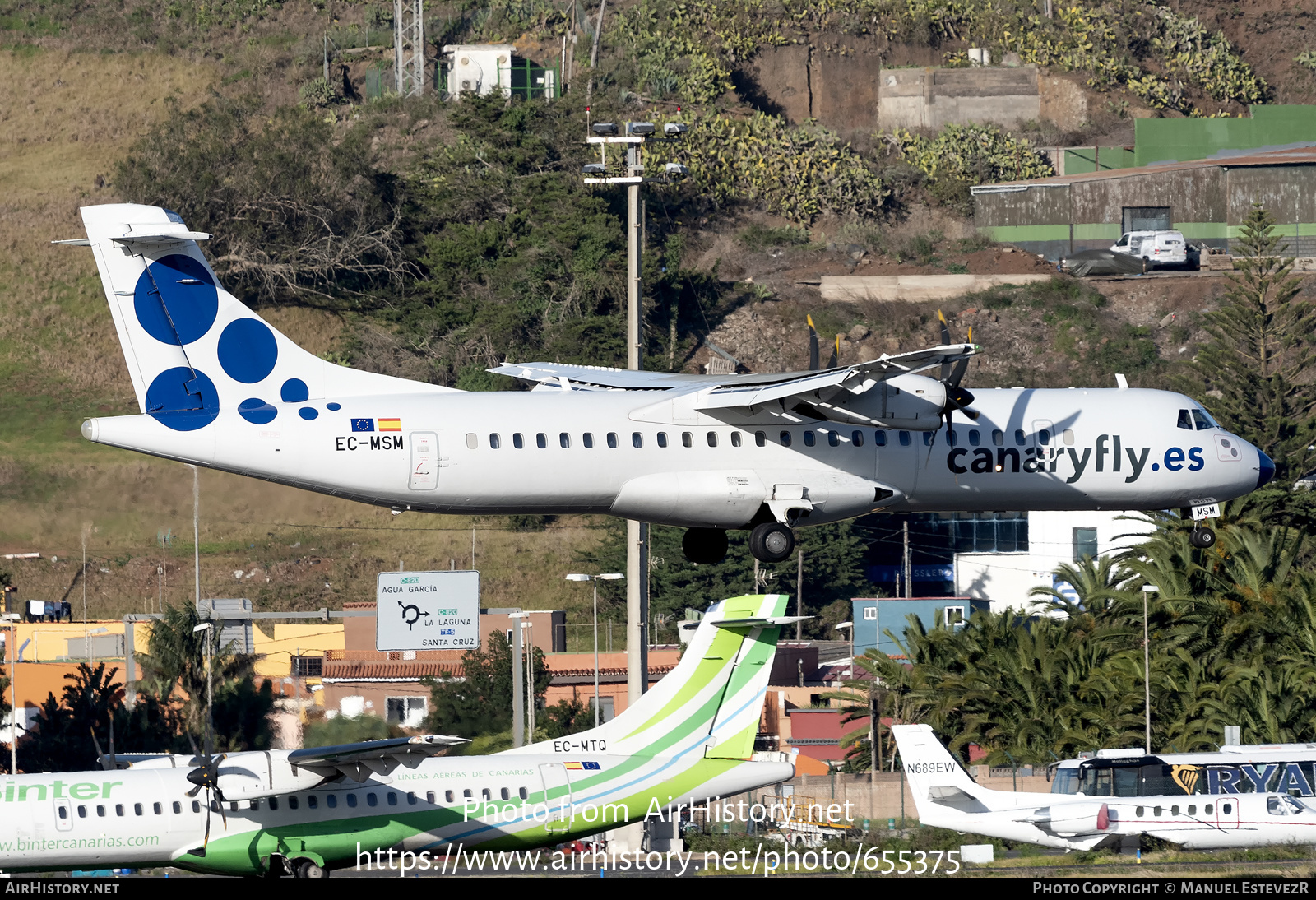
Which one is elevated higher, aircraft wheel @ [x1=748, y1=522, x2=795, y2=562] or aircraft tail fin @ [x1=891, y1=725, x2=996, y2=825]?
aircraft wheel @ [x1=748, y1=522, x2=795, y2=562]

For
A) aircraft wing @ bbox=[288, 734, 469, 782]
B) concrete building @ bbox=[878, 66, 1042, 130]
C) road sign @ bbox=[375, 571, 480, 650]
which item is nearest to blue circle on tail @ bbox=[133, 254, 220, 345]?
aircraft wing @ bbox=[288, 734, 469, 782]

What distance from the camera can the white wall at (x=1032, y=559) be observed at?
295ft

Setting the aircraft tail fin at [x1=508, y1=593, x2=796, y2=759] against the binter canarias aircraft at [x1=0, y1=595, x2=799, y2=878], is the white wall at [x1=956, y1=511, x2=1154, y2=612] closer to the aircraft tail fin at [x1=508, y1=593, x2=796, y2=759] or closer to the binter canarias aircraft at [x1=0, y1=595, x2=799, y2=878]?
the aircraft tail fin at [x1=508, y1=593, x2=796, y2=759]

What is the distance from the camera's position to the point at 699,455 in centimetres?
3028

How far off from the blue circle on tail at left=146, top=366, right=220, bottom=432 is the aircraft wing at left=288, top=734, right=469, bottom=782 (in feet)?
23.0

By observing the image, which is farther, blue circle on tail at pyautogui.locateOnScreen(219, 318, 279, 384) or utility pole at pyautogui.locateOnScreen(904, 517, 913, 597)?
utility pole at pyautogui.locateOnScreen(904, 517, 913, 597)

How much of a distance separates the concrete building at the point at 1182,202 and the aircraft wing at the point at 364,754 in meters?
90.4

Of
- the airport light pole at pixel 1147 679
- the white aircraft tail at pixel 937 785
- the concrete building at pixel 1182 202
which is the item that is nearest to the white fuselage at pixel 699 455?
the white aircraft tail at pixel 937 785

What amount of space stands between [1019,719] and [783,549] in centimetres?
2792

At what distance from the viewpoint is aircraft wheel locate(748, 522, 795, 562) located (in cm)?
3055

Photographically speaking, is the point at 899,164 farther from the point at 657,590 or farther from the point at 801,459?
the point at 801,459

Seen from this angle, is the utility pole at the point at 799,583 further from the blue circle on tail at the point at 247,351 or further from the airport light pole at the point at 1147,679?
the blue circle on tail at the point at 247,351

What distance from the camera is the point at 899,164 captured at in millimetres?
123625

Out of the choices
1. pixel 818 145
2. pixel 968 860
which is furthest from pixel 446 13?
pixel 968 860
